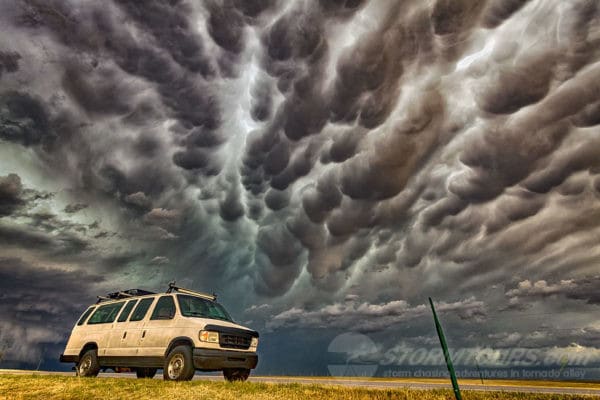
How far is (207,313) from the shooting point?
11492 millimetres

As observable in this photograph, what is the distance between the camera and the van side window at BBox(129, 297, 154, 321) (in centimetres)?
1190

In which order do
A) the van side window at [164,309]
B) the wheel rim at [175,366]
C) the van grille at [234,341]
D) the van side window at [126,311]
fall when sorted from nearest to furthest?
the wheel rim at [175,366], the van grille at [234,341], the van side window at [164,309], the van side window at [126,311]

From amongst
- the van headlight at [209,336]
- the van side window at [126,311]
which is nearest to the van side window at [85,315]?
the van side window at [126,311]

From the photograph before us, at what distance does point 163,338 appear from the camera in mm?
10766

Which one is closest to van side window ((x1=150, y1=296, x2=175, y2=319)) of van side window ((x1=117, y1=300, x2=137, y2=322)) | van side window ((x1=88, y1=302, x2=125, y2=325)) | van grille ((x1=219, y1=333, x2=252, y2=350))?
van side window ((x1=117, y1=300, x2=137, y2=322))

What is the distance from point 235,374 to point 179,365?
6.09 ft

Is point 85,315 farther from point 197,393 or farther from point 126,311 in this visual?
point 197,393

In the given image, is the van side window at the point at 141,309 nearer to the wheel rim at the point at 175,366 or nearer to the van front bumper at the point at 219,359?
the wheel rim at the point at 175,366

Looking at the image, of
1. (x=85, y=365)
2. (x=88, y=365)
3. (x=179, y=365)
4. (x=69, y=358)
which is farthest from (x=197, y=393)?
(x=69, y=358)

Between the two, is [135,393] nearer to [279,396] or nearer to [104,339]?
[279,396]

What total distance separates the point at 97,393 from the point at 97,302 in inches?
287

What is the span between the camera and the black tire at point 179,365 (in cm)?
996

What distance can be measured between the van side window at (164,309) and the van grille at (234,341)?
1.56m

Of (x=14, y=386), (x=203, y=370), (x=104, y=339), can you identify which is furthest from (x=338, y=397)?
(x=104, y=339)
